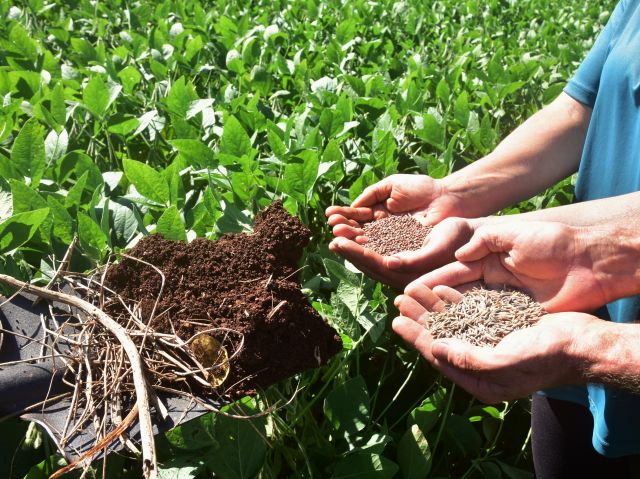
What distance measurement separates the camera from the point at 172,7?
17.0 feet

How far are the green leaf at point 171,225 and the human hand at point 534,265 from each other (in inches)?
25.0

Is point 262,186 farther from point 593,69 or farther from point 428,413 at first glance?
point 593,69

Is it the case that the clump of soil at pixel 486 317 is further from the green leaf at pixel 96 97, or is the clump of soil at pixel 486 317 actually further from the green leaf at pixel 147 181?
the green leaf at pixel 96 97

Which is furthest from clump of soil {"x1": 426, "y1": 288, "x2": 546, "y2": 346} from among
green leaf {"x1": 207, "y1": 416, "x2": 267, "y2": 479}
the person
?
green leaf {"x1": 207, "y1": 416, "x2": 267, "y2": 479}

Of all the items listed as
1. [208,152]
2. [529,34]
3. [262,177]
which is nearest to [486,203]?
[262,177]

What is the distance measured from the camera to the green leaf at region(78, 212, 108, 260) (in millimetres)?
1709

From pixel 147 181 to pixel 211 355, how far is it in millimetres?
721

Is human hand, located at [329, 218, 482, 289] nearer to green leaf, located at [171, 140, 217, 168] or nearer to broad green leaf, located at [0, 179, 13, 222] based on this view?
green leaf, located at [171, 140, 217, 168]

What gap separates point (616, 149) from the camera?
6.22ft

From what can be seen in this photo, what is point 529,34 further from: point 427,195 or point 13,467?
point 13,467

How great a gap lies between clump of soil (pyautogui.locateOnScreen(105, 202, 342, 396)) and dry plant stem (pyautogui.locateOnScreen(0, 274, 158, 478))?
0.31 feet

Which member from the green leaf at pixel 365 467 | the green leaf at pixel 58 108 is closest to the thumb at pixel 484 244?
the green leaf at pixel 365 467

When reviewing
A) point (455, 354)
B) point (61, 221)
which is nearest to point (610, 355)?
point (455, 354)

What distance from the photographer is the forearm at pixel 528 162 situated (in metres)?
2.15
